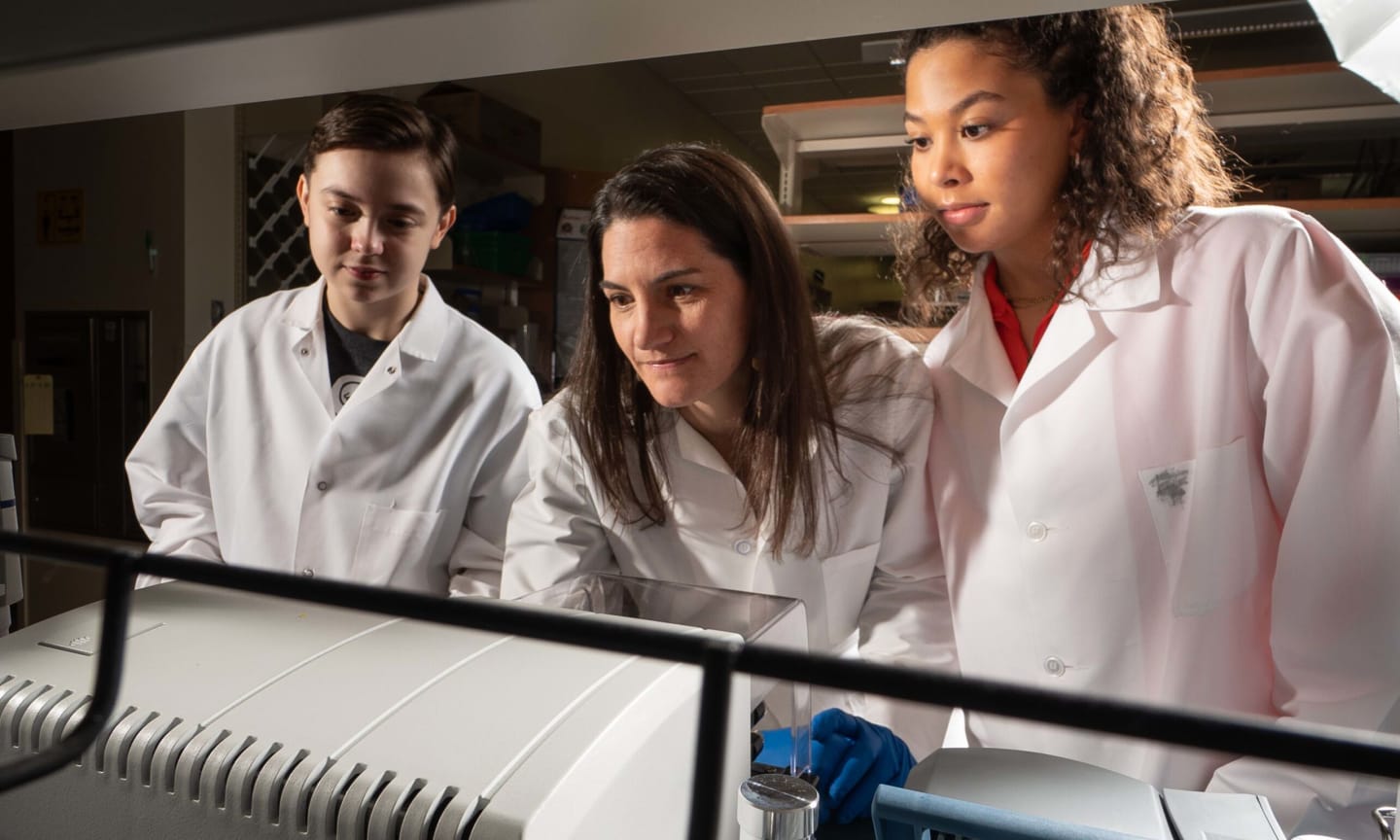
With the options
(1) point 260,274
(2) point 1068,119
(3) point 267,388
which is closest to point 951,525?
(2) point 1068,119

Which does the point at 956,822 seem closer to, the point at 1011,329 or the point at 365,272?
the point at 1011,329

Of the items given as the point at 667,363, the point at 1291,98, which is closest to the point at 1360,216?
the point at 1291,98

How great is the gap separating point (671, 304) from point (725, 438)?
213 millimetres

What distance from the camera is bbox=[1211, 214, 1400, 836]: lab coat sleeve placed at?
84 centimetres

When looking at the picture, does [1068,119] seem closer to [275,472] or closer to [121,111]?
[121,111]

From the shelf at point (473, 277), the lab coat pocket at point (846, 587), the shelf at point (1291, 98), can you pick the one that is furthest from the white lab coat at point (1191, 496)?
the shelf at point (473, 277)

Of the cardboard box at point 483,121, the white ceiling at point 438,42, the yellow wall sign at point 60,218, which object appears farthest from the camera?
the cardboard box at point 483,121

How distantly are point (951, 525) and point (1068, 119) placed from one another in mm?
484

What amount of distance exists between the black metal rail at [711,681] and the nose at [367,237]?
44.9 inches

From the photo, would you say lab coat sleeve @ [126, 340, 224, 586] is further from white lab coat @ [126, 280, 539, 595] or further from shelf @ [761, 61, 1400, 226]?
shelf @ [761, 61, 1400, 226]

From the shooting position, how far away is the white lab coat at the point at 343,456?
1.32 meters

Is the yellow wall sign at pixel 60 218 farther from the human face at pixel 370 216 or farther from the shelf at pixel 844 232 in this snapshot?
the shelf at pixel 844 232

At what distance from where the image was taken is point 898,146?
208 centimetres

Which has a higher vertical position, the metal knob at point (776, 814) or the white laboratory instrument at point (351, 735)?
the white laboratory instrument at point (351, 735)
